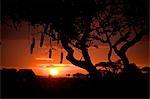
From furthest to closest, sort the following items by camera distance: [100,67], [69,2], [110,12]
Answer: [100,67], [110,12], [69,2]

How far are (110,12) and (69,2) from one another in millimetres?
3454

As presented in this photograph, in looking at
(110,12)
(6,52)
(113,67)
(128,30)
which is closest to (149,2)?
(110,12)

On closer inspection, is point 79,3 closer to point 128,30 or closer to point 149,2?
point 149,2

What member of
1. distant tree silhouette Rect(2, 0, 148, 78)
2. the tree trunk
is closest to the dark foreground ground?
distant tree silhouette Rect(2, 0, 148, 78)

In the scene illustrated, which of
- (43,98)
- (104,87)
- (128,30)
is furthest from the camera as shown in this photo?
(128,30)

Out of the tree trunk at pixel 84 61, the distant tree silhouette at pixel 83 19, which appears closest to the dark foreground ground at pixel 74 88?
the distant tree silhouette at pixel 83 19

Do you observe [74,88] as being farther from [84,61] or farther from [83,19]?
[84,61]

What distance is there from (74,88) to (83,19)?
11.9ft

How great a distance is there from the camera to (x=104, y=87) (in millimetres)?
12898

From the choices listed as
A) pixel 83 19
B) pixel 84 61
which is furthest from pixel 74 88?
pixel 84 61

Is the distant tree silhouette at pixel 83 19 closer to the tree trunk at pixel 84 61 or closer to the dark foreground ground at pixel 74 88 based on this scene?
the tree trunk at pixel 84 61

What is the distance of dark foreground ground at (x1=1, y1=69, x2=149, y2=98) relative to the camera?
11.9 metres

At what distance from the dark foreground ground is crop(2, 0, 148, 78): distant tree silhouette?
145 cm

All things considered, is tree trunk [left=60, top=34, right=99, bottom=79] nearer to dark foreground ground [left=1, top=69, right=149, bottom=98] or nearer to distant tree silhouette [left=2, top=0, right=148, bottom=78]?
distant tree silhouette [left=2, top=0, right=148, bottom=78]
